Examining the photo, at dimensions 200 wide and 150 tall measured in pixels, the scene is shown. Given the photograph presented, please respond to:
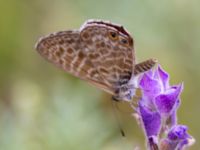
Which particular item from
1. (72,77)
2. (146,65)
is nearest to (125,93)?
(146,65)

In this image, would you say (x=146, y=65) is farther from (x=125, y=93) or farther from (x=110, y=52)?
(x=110, y=52)

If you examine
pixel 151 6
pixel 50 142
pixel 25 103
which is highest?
pixel 151 6

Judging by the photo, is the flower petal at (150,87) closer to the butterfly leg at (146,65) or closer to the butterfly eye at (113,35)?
the butterfly leg at (146,65)

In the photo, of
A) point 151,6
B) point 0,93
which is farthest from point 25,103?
point 151,6

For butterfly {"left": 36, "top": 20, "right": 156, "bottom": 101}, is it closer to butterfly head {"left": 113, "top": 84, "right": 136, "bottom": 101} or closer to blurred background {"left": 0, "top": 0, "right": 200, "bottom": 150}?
butterfly head {"left": 113, "top": 84, "right": 136, "bottom": 101}

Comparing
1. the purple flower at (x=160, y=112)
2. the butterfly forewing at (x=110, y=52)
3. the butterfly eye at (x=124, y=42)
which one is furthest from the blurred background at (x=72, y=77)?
the purple flower at (x=160, y=112)

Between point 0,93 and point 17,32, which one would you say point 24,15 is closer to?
point 17,32
